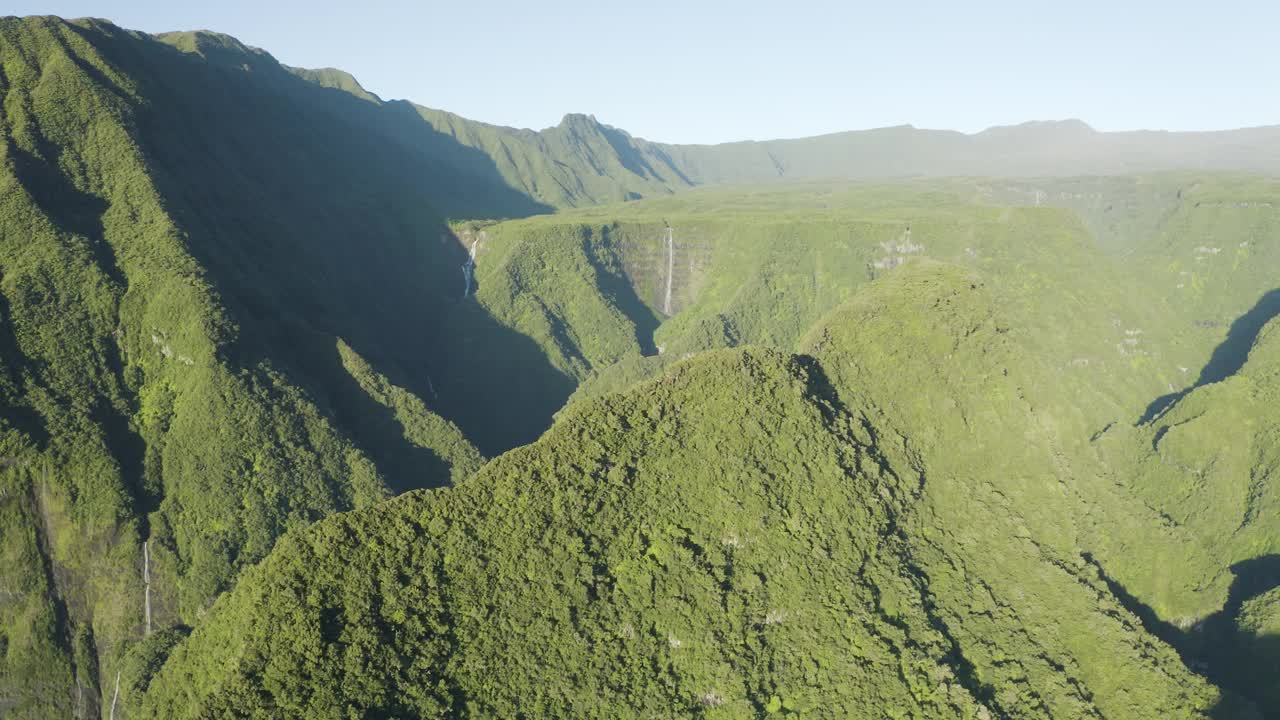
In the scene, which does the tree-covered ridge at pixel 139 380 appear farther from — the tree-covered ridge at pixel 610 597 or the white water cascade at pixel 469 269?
the white water cascade at pixel 469 269

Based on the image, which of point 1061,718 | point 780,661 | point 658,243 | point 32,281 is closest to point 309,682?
point 780,661

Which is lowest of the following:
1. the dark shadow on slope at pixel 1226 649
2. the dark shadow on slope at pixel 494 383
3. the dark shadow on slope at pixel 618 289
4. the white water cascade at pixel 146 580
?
the dark shadow on slope at pixel 1226 649

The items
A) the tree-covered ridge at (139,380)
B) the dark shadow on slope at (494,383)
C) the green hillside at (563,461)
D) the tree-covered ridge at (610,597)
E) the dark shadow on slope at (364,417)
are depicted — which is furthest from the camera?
the dark shadow on slope at (494,383)

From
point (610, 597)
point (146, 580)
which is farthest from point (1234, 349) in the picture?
point (146, 580)

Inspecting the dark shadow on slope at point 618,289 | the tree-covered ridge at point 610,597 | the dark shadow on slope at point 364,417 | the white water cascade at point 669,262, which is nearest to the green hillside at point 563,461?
the tree-covered ridge at point 610,597

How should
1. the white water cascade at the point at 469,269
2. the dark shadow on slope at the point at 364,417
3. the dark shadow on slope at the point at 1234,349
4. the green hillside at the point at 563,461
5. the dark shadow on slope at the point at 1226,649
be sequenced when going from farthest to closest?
the white water cascade at the point at 469,269
the dark shadow on slope at the point at 1234,349
the dark shadow on slope at the point at 364,417
the dark shadow on slope at the point at 1226,649
the green hillside at the point at 563,461

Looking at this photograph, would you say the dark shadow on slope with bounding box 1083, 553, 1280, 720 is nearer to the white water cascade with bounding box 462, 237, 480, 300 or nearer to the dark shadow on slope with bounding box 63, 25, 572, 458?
the dark shadow on slope with bounding box 63, 25, 572, 458
